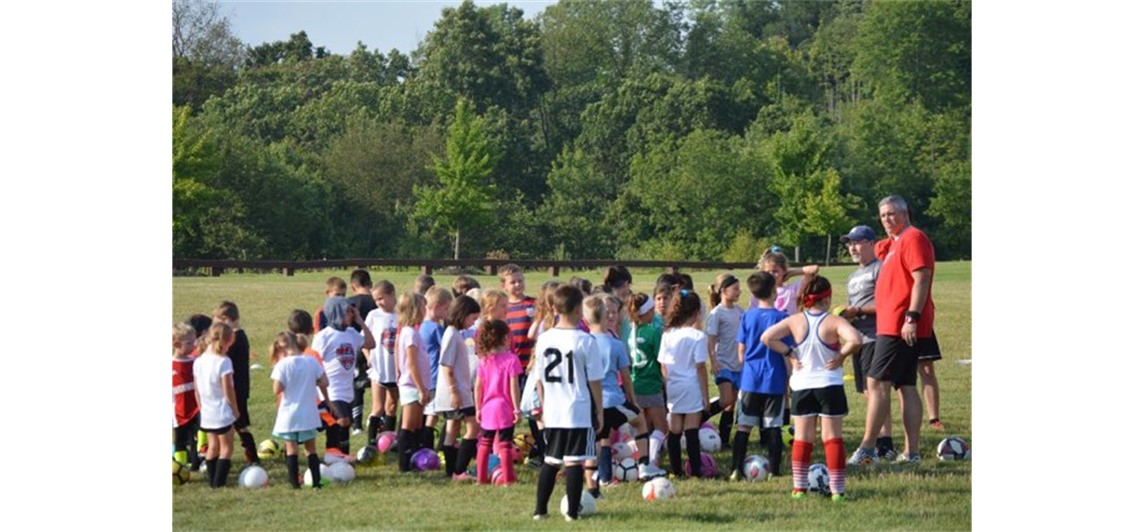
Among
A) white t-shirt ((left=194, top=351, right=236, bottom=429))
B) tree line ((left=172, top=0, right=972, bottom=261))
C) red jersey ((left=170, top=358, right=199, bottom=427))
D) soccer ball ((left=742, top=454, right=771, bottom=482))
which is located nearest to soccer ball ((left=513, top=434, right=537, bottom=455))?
soccer ball ((left=742, top=454, right=771, bottom=482))

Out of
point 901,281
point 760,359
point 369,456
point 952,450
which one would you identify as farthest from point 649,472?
point 952,450

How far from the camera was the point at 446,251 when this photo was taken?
204 ft

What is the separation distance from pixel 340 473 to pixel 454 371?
49.5 inches

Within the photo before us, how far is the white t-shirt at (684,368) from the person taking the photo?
37.2ft

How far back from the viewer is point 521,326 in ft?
40.1

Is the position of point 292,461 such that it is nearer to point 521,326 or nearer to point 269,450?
point 269,450

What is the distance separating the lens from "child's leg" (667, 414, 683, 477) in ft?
37.6
